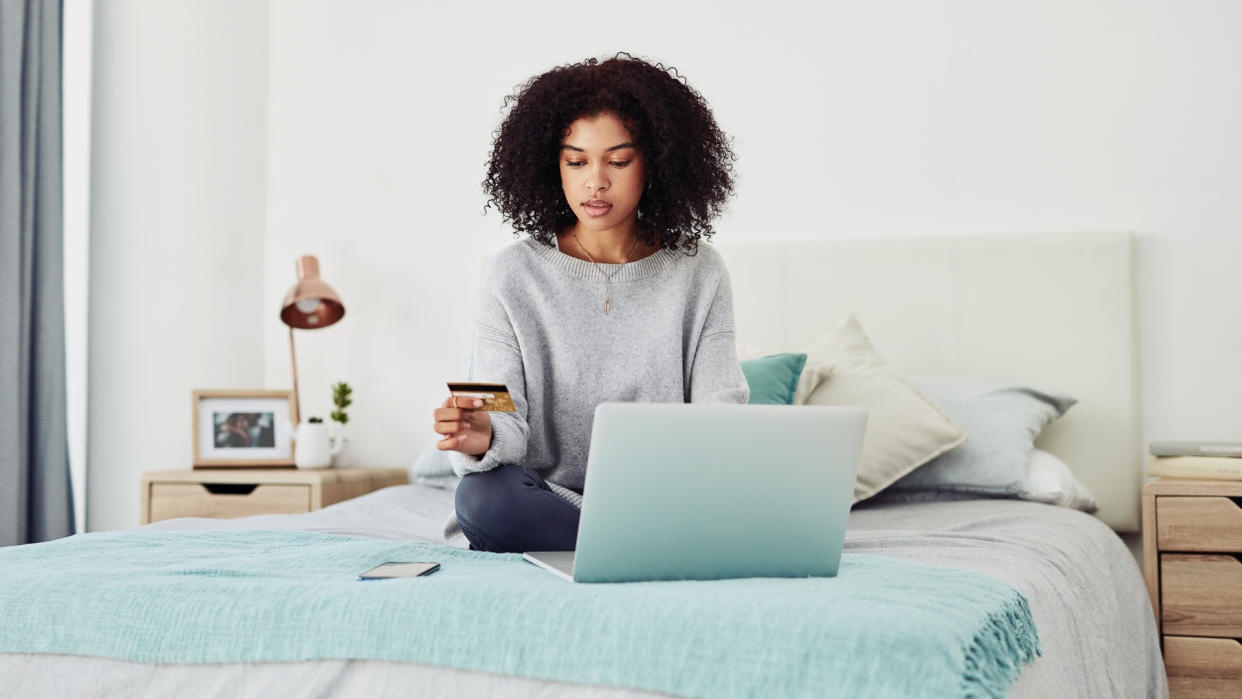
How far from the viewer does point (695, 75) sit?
311cm

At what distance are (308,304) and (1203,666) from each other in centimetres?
252

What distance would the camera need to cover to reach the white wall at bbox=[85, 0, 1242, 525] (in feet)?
8.64

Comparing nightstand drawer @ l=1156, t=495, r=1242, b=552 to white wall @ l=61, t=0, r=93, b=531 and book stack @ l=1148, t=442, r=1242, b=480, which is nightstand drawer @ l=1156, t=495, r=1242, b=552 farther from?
white wall @ l=61, t=0, r=93, b=531

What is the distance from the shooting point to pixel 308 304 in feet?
10.8

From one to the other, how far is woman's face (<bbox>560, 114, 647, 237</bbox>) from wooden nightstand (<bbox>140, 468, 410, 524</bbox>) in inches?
58.6

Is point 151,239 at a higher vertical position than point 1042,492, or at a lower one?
higher

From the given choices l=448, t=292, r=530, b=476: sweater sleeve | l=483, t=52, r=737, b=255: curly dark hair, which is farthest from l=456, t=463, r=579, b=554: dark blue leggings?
l=483, t=52, r=737, b=255: curly dark hair

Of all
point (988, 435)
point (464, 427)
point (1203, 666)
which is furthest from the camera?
point (988, 435)

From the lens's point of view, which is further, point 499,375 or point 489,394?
point 499,375

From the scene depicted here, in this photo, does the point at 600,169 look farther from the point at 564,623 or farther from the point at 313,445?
the point at 313,445

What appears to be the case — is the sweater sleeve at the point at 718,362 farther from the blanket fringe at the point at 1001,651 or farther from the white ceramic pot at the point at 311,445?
the white ceramic pot at the point at 311,445

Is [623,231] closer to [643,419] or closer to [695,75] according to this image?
[643,419]

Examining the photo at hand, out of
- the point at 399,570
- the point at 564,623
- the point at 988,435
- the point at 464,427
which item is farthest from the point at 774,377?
the point at 564,623

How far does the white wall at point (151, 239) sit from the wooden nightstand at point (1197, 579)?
8.73 ft
